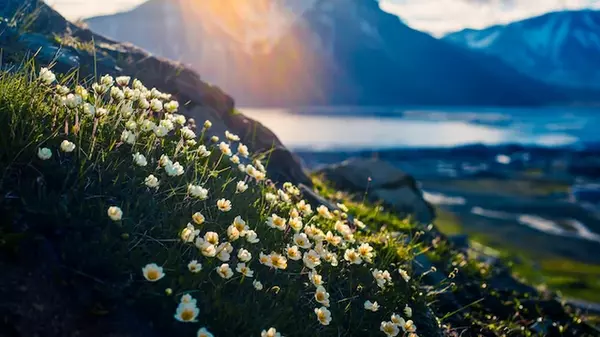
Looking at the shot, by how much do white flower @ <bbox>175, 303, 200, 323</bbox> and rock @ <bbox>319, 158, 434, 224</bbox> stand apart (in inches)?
390

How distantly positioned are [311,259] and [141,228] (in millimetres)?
1287

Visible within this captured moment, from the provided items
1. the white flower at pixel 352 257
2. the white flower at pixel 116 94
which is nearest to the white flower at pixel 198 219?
the white flower at pixel 116 94

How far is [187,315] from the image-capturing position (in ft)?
11.6

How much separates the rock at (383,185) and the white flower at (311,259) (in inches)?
341

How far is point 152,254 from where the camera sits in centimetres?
407

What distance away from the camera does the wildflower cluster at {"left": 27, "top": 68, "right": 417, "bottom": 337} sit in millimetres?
4039

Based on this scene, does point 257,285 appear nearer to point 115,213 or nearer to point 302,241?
point 302,241

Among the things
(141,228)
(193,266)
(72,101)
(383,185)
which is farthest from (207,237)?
(383,185)

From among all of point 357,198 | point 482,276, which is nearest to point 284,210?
point 482,276

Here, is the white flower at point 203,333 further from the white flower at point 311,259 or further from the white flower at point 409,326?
the white flower at point 409,326

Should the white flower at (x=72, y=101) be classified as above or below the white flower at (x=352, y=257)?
above

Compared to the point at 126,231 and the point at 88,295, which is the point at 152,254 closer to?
the point at 126,231

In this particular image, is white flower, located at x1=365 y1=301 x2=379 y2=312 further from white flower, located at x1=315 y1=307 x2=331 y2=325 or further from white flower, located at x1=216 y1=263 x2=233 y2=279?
white flower, located at x1=216 y1=263 x2=233 y2=279

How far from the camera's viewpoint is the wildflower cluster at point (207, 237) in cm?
404
